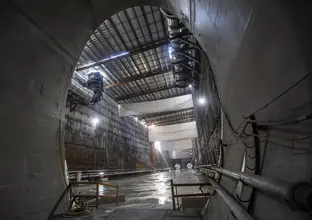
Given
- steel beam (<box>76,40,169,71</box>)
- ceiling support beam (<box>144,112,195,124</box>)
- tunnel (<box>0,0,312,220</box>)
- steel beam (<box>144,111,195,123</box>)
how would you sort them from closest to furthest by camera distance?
1. tunnel (<box>0,0,312,220</box>)
2. steel beam (<box>76,40,169,71</box>)
3. steel beam (<box>144,111,195,123</box>)
4. ceiling support beam (<box>144,112,195,124</box>)

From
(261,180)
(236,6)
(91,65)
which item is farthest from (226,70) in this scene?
(91,65)

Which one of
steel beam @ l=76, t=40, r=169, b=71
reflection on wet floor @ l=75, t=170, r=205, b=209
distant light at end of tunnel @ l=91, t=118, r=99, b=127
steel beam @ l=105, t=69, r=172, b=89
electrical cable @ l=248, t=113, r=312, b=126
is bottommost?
reflection on wet floor @ l=75, t=170, r=205, b=209

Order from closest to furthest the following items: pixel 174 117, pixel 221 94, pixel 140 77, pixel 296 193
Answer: pixel 296 193
pixel 221 94
pixel 140 77
pixel 174 117

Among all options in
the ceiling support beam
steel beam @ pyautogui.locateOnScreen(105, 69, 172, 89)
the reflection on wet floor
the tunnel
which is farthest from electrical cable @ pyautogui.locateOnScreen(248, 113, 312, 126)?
the ceiling support beam

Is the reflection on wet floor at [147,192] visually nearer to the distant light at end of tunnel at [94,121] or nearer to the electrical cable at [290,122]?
the electrical cable at [290,122]

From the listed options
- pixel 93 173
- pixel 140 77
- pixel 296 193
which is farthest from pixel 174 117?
pixel 296 193

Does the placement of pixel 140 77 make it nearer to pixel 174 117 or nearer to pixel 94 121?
pixel 94 121

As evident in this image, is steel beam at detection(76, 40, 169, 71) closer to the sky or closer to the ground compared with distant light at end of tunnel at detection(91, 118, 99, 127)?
closer to the sky

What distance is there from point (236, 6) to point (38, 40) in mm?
2835

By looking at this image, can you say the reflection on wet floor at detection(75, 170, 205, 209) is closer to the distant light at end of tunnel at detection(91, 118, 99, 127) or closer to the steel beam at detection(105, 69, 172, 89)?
the distant light at end of tunnel at detection(91, 118, 99, 127)

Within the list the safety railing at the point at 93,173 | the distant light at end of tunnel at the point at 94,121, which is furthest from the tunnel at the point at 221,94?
the distant light at end of tunnel at the point at 94,121

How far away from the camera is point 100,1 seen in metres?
3.49

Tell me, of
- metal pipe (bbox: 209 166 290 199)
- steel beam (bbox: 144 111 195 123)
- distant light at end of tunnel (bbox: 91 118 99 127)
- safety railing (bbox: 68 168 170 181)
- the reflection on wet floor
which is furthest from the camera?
steel beam (bbox: 144 111 195 123)

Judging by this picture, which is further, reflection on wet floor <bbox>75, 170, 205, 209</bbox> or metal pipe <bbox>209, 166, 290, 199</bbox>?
reflection on wet floor <bbox>75, 170, 205, 209</bbox>
